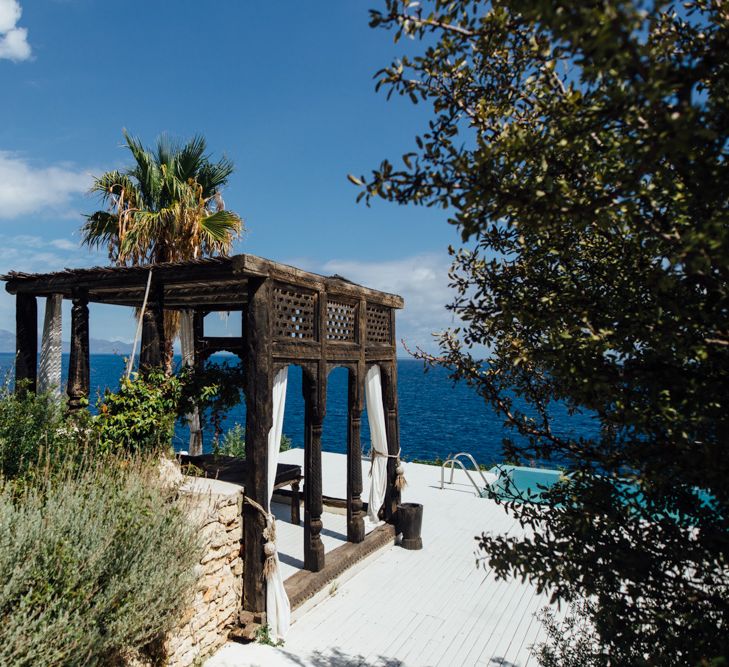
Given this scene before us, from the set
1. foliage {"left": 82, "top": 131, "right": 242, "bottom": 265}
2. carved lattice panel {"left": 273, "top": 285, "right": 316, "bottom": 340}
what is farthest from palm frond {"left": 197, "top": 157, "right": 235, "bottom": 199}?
carved lattice panel {"left": 273, "top": 285, "right": 316, "bottom": 340}

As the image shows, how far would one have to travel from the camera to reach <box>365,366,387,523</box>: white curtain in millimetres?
8289

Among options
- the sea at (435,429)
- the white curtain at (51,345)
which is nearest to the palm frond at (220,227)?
the white curtain at (51,345)

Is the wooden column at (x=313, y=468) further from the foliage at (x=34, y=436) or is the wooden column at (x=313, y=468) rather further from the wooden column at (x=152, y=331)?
the foliage at (x=34, y=436)

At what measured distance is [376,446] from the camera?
838cm

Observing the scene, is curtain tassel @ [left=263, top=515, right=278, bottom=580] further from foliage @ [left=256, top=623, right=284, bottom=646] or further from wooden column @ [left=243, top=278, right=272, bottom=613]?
foliage @ [left=256, top=623, right=284, bottom=646]

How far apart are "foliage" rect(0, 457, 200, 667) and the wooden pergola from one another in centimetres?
121

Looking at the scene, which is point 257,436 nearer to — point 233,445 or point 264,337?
point 264,337

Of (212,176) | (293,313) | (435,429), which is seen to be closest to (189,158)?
(212,176)

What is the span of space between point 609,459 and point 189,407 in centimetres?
528

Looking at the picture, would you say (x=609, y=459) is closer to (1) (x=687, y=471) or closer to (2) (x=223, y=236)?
(1) (x=687, y=471)

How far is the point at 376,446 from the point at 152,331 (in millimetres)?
3915

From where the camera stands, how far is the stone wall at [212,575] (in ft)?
15.4

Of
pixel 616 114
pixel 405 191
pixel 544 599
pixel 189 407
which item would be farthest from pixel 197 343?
pixel 616 114

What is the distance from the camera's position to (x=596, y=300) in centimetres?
242
